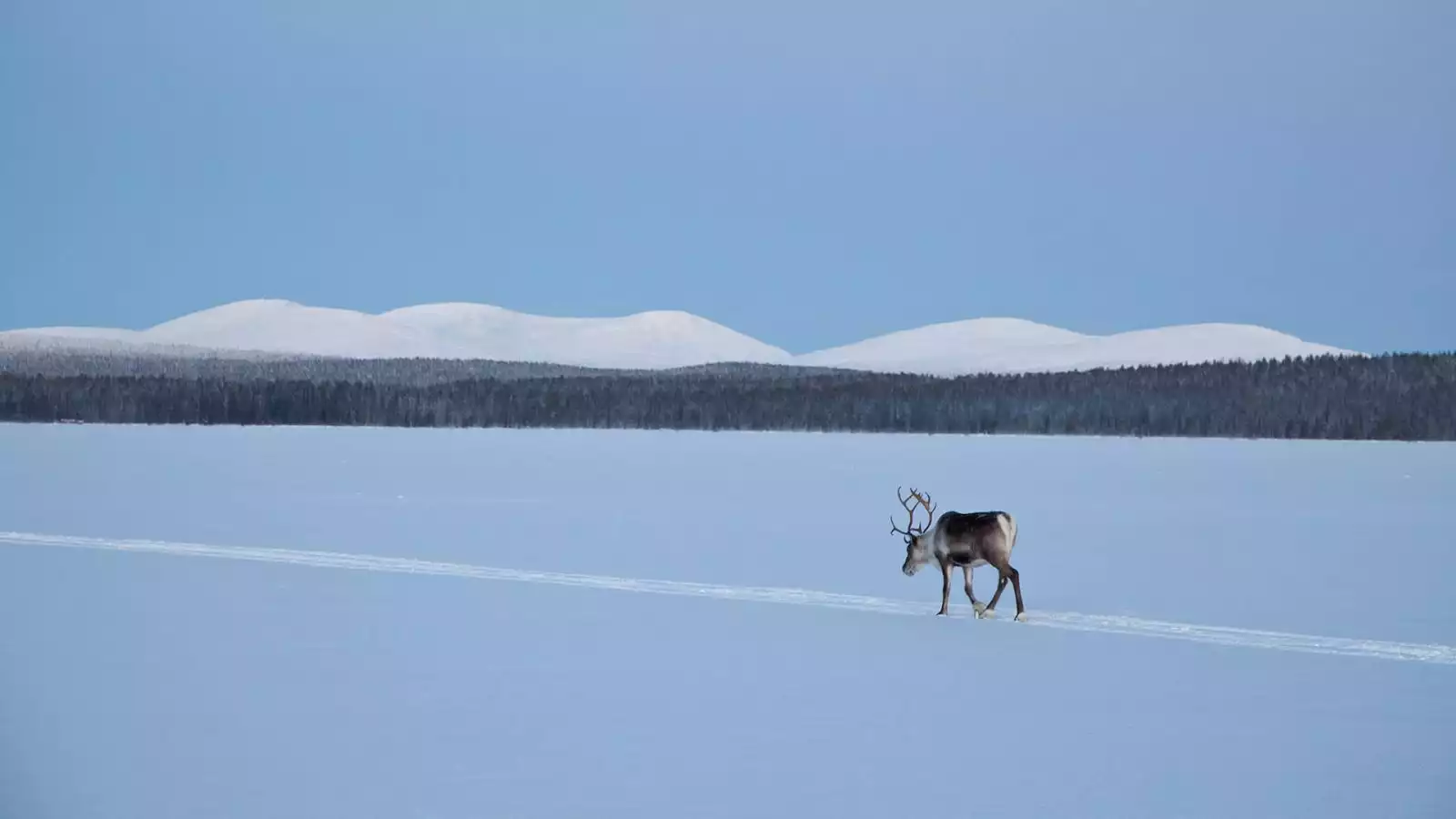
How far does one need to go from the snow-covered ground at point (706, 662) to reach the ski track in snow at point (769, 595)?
0.04 metres

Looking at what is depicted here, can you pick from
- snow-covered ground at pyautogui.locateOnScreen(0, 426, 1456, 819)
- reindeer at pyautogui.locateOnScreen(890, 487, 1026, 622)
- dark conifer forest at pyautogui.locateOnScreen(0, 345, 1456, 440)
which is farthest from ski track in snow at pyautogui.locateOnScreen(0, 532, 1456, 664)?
dark conifer forest at pyautogui.locateOnScreen(0, 345, 1456, 440)

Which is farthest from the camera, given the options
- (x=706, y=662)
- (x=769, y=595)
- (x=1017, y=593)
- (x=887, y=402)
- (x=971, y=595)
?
(x=887, y=402)

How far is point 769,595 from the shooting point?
32.8 ft

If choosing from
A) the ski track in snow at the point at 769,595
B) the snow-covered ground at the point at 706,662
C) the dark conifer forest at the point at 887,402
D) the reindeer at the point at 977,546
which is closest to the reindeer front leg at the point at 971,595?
the reindeer at the point at 977,546

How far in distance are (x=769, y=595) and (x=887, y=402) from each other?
1151 inches

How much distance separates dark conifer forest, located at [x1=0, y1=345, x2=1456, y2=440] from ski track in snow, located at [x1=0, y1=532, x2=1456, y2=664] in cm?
2541

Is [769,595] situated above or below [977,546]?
below

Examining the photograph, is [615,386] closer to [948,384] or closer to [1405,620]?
[948,384]

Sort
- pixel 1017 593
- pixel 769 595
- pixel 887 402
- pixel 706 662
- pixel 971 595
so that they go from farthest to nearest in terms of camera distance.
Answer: pixel 887 402 → pixel 769 595 → pixel 971 595 → pixel 1017 593 → pixel 706 662

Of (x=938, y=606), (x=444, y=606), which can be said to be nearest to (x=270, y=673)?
(x=444, y=606)

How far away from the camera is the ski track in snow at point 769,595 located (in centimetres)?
812

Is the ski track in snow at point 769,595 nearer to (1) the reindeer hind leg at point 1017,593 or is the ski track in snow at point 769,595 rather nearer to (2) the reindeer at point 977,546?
(1) the reindeer hind leg at point 1017,593

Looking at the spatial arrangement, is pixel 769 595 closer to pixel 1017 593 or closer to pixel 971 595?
pixel 971 595

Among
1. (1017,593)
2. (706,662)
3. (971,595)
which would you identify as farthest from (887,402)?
(706,662)
